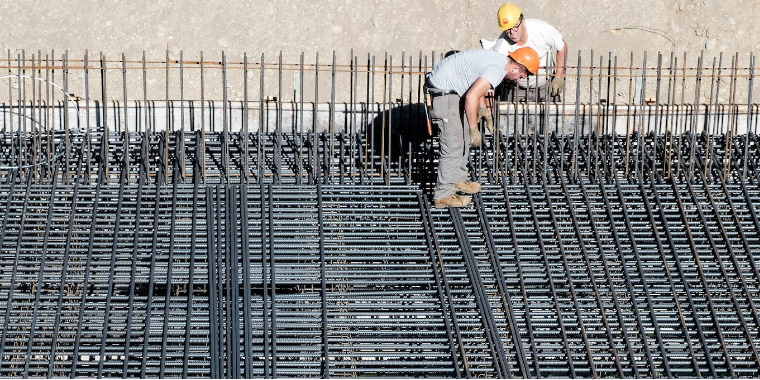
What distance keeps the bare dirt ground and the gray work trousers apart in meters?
6.93

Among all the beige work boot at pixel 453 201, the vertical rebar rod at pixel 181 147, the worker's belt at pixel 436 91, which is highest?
the worker's belt at pixel 436 91

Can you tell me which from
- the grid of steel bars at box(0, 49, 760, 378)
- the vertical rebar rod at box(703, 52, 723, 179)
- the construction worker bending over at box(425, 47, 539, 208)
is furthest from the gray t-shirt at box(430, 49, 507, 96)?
the vertical rebar rod at box(703, 52, 723, 179)

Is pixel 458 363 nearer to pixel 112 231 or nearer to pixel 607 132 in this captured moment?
pixel 112 231

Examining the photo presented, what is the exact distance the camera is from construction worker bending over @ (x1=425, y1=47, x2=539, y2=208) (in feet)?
41.5

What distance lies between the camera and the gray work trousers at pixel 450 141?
12906mm

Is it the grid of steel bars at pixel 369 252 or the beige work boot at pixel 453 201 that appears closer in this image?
the grid of steel bars at pixel 369 252

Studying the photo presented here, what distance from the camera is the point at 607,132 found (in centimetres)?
1466

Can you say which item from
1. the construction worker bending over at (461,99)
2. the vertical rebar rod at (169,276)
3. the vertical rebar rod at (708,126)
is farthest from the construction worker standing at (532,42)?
the vertical rebar rod at (169,276)

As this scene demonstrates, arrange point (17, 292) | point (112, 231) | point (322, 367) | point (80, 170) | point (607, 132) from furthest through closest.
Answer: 1. point (607, 132)
2. point (80, 170)
3. point (112, 231)
4. point (17, 292)
5. point (322, 367)

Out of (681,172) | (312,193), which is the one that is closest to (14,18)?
(312,193)

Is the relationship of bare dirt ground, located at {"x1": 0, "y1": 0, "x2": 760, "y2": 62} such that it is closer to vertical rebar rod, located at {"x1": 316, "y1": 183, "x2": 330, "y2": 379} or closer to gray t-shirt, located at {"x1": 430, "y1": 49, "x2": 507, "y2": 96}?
vertical rebar rod, located at {"x1": 316, "y1": 183, "x2": 330, "y2": 379}

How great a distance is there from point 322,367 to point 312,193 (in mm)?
2741

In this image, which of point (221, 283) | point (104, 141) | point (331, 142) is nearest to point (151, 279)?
point (221, 283)

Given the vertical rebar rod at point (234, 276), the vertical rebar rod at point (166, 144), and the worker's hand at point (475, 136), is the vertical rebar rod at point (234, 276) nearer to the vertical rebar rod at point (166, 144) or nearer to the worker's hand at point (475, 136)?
the vertical rebar rod at point (166, 144)
